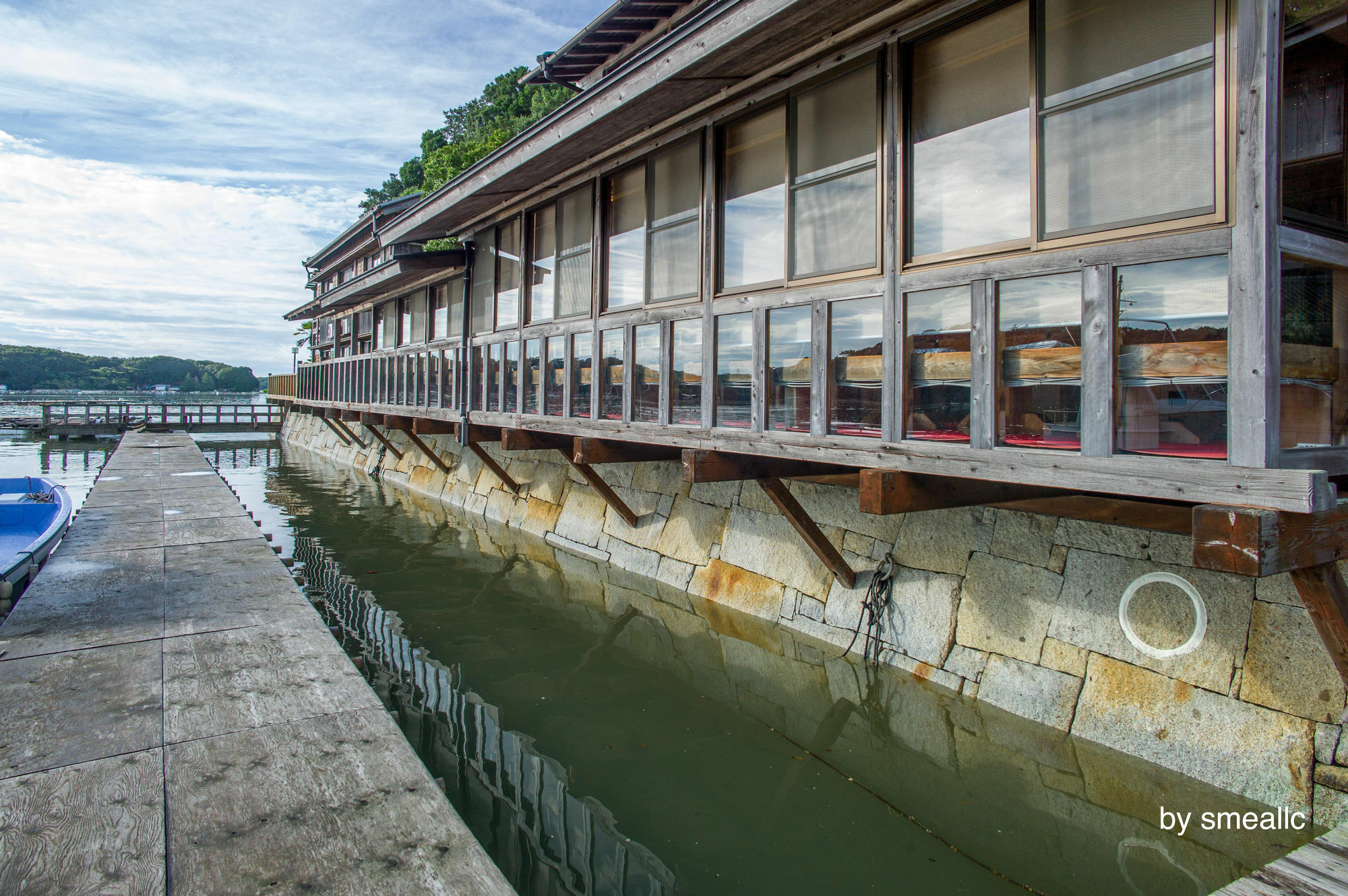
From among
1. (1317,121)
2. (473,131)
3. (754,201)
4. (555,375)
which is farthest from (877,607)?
(473,131)

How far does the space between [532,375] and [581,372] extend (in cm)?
122

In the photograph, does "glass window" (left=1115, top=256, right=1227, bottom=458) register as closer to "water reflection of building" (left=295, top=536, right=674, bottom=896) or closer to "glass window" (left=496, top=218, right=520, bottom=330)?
"water reflection of building" (left=295, top=536, right=674, bottom=896)

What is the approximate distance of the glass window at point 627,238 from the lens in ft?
21.9

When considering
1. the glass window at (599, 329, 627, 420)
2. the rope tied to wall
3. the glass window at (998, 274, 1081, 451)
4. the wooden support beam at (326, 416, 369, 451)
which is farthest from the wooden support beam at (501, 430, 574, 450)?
the wooden support beam at (326, 416, 369, 451)

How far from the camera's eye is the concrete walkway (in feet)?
6.42

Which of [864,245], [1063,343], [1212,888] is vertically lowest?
[1212,888]

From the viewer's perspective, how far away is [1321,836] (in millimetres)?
2838

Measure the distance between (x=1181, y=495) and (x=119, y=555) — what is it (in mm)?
6879

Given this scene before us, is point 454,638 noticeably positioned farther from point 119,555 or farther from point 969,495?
point 969,495

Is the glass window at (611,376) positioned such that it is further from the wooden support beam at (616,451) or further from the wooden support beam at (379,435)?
the wooden support beam at (379,435)

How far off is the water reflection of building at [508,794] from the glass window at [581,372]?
111 inches

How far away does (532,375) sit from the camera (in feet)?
27.6

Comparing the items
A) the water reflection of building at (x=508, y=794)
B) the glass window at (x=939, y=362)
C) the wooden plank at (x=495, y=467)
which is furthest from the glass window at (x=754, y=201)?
the wooden plank at (x=495, y=467)

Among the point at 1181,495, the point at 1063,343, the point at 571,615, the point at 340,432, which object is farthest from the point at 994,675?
the point at 340,432
